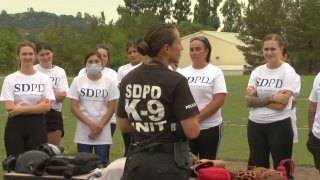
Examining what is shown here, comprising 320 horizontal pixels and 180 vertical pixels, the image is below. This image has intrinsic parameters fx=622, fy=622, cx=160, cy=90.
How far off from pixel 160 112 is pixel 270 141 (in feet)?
9.41

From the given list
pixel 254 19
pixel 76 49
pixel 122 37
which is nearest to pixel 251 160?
pixel 76 49

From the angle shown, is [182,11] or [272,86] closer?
[272,86]

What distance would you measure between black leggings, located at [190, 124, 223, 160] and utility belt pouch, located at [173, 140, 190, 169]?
2.44 meters

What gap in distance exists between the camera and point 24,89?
7.59 metres

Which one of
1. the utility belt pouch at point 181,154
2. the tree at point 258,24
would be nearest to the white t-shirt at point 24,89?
the utility belt pouch at point 181,154

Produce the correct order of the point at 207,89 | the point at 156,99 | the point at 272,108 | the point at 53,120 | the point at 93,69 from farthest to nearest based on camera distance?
the point at 53,120, the point at 93,69, the point at 207,89, the point at 272,108, the point at 156,99

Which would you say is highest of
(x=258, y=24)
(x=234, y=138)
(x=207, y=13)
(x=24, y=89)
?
(x=207, y=13)

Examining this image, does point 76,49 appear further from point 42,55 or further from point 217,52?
point 42,55

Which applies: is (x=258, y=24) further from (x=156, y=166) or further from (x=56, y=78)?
(x=156, y=166)

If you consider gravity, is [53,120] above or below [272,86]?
below

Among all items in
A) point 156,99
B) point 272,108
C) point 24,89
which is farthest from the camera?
point 24,89

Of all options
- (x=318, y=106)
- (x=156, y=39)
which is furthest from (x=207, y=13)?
(x=156, y=39)

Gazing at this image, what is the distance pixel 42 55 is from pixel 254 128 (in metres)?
3.14

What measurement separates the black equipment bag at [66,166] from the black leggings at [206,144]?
153 cm
